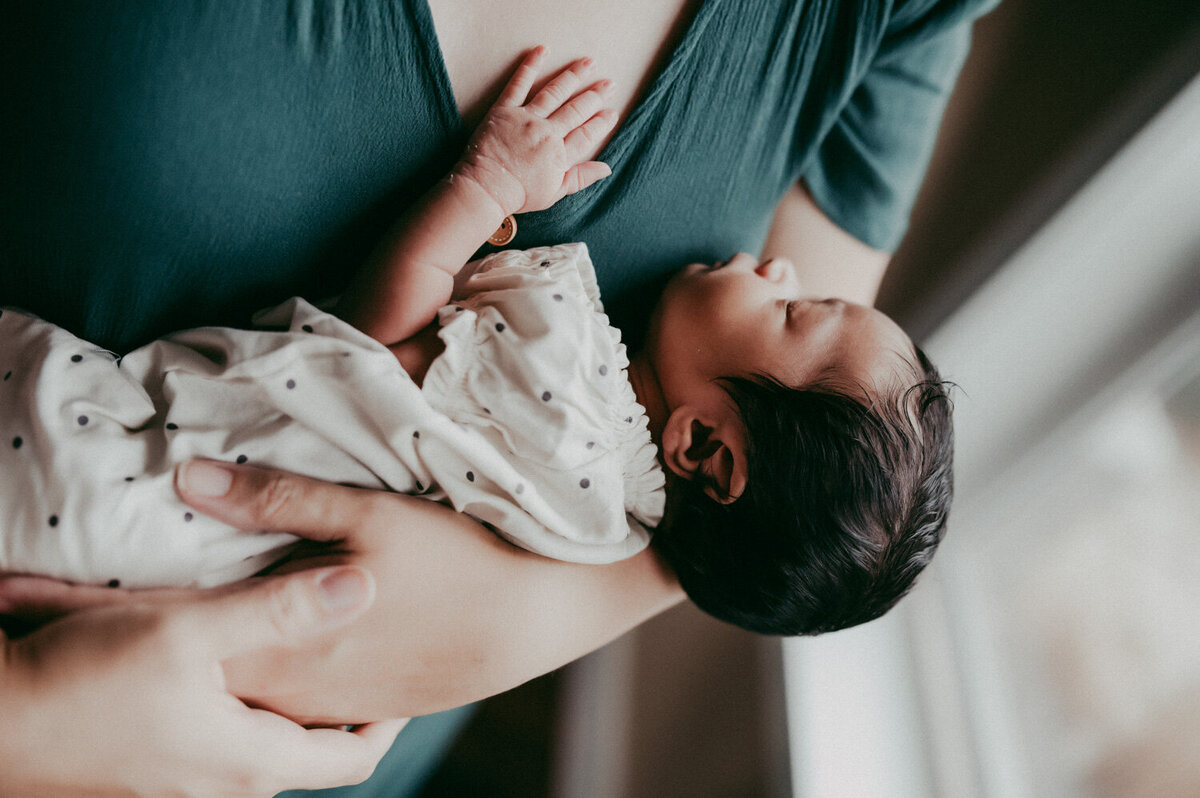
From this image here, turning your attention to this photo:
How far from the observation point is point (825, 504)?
65 cm

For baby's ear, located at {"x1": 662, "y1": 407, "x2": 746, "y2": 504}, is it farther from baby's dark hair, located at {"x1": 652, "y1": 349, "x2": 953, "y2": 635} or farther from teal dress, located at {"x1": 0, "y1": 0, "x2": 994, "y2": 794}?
teal dress, located at {"x1": 0, "y1": 0, "x2": 994, "y2": 794}

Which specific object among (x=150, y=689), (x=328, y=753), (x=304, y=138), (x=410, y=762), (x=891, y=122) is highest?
(x=891, y=122)

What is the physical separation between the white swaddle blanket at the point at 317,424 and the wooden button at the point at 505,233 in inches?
0.6

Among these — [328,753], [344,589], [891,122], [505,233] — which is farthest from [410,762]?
[891,122]

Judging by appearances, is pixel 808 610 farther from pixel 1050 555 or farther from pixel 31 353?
pixel 31 353

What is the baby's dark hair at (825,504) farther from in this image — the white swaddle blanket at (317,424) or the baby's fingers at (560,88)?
the baby's fingers at (560,88)

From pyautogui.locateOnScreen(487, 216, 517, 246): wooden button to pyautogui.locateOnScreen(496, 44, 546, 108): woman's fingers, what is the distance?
0.34 ft

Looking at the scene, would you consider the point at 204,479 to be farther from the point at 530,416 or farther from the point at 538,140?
the point at 538,140

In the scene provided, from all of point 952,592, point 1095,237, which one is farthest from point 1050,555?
point 1095,237

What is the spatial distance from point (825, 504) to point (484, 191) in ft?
1.35

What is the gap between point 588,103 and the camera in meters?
0.62

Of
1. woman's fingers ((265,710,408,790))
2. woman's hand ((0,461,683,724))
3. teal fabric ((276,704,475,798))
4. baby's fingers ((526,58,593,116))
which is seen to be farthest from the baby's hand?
teal fabric ((276,704,475,798))

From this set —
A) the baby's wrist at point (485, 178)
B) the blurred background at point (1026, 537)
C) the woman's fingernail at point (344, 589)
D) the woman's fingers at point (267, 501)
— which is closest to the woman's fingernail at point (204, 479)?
the woman's fingers at point (267, 501)

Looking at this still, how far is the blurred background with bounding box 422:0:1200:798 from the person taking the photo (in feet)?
2.51
